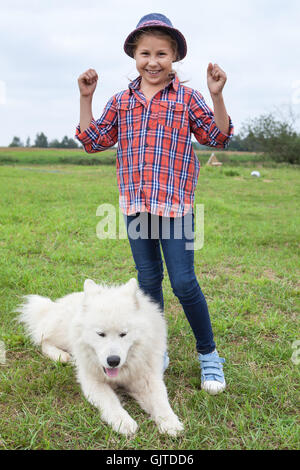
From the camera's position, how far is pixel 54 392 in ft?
7.91

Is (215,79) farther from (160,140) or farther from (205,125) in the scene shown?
(160,140)

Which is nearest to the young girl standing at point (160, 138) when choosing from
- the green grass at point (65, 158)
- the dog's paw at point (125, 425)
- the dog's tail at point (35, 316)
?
the dog's paw at point (125, 425)

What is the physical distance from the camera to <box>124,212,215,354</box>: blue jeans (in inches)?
95.5

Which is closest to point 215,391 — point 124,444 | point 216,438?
point 216,438

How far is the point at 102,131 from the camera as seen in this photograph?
8.27 feet

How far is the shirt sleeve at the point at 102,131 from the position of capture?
8.18 ft

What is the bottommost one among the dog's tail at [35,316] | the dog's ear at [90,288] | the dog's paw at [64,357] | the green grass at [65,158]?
the dog's paw at [64,357]

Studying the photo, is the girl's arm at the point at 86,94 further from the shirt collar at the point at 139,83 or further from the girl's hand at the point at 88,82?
the shirt collar at the point at 139,83

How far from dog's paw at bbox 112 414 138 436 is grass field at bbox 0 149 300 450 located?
3 centimetres

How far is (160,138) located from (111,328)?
1152mm

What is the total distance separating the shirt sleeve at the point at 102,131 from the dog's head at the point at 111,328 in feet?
3.15

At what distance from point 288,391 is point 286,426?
36cm

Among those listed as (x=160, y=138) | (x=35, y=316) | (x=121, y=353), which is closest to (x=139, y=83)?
(x=160, y=138)

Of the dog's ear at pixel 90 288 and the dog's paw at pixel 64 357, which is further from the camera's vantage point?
the dog's paw at pixel 64 357
